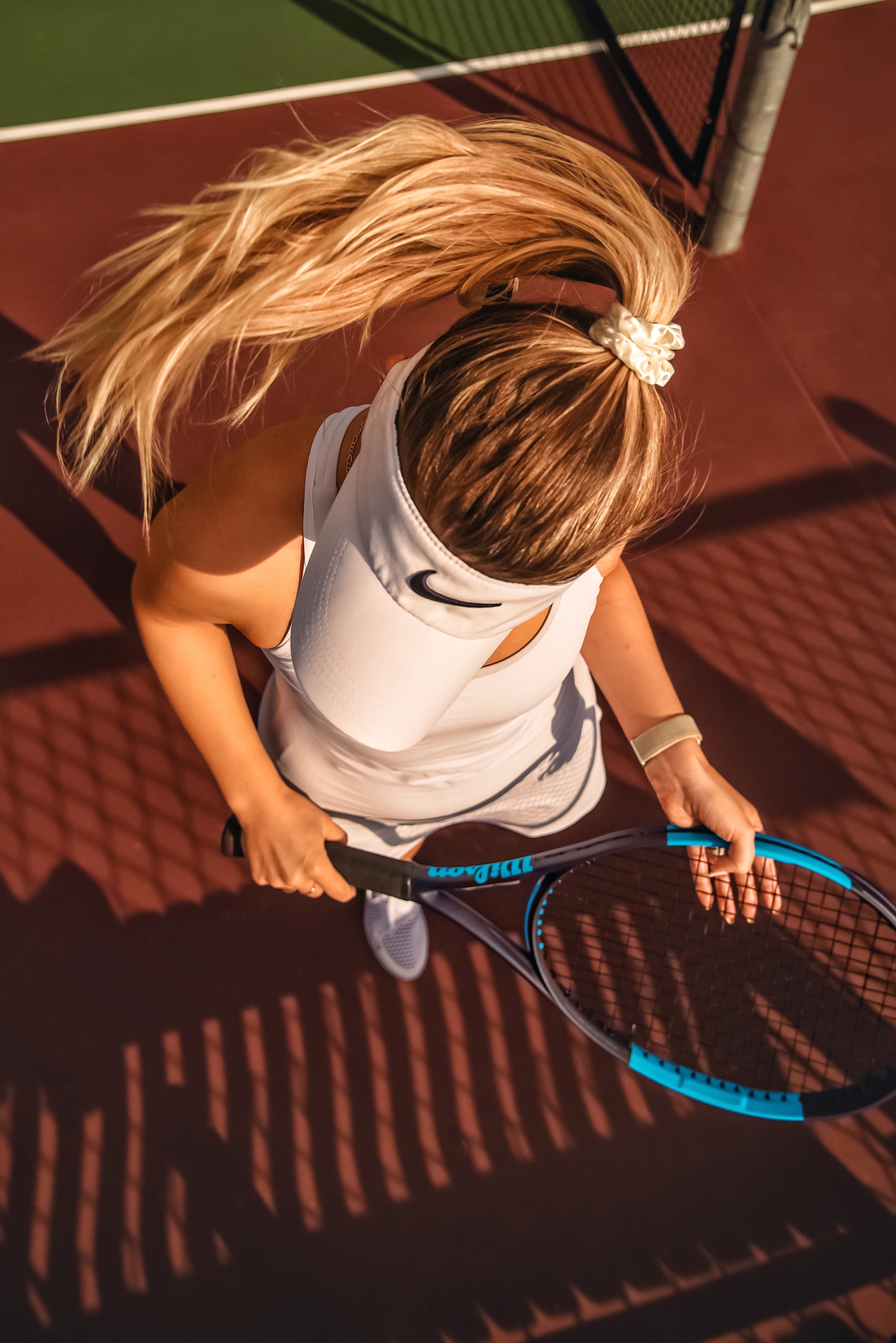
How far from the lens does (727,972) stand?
189 centimetres

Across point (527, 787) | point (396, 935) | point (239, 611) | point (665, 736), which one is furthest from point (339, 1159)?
point (239, 611)

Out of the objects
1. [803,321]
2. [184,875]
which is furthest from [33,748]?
[803,321]

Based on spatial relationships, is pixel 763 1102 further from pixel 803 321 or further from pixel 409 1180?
pixel 803 321

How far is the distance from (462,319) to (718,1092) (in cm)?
131

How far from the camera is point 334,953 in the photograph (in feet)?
6.36

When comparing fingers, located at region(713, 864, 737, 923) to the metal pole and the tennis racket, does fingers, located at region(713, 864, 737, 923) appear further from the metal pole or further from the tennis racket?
the metal pole

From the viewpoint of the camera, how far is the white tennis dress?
115 cm

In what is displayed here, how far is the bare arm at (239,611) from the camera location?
107 cm

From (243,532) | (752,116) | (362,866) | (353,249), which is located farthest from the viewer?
(752,116)

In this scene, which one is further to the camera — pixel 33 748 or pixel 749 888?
pixel 33 748

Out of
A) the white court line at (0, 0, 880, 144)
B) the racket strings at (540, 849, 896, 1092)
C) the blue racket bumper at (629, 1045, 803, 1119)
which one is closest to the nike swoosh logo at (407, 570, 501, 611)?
the blue racket bumper at (629, 1045, 803, 1119)

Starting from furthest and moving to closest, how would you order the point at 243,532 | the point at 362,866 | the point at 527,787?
the point at 527,787 < the point at 362,866 < the point at 243,532

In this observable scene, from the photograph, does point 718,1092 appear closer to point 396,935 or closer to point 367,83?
point 396,935

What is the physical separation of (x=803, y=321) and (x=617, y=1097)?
2191 millimetres
